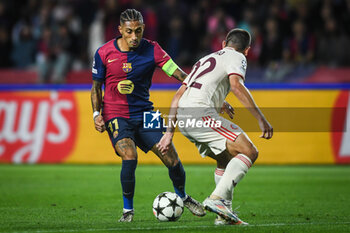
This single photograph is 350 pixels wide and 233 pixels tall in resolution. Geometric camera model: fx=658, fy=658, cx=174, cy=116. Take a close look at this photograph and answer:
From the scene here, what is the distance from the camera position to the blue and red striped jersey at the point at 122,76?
7.75 meters

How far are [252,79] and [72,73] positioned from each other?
4792 mm

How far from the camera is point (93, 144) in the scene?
15.2 m

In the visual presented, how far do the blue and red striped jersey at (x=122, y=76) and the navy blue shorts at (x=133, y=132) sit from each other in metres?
0.08

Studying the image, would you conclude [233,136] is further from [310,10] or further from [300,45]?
[310,10]

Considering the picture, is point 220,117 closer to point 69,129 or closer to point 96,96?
point 96,96

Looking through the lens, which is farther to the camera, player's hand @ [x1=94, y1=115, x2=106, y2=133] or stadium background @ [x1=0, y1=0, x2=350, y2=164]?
stadium background @ [x1=0, y1=0, x2=350, y2=164]

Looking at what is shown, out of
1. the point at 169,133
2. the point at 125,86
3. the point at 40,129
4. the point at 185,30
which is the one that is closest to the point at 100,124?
the point at 125,86

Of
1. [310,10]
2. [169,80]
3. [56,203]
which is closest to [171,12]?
[169,80]

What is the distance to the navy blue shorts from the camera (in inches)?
300

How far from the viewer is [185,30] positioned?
1722 cm

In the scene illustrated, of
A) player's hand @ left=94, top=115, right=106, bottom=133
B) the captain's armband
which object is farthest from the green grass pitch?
the captain's armband

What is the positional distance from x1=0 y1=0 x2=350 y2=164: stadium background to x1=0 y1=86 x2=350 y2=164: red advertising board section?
23 millimetres

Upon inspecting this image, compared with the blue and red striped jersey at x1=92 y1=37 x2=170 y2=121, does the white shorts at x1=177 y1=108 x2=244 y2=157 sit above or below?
below

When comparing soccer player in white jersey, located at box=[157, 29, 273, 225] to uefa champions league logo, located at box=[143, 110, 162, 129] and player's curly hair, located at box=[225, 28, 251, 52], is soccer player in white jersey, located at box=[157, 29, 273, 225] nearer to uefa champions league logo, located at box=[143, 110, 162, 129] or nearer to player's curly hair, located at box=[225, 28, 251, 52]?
player's curly hair, located at box=[225, 28, 251, 52]
